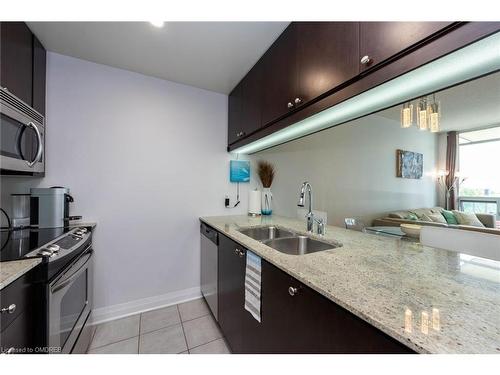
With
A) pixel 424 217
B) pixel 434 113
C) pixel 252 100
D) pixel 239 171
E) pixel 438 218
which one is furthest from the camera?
pixel 239 171

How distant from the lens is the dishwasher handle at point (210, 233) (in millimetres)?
1693

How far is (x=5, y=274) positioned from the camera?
2.37 feet

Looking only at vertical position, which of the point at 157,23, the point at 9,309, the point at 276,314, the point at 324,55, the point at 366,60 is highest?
the point at 157,23

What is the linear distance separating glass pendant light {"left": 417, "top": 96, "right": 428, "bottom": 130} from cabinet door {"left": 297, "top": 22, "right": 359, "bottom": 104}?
1.65 feet

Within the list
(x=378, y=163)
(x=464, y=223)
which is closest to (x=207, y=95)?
(x=378, y=163)

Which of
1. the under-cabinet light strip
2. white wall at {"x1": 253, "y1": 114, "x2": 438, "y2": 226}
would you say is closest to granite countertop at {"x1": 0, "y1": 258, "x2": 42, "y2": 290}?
the under-cabinet light strip

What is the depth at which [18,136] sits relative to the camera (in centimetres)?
118

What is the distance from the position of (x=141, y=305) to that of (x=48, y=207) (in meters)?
1.21

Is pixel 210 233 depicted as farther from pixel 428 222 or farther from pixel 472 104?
pixel 472 104

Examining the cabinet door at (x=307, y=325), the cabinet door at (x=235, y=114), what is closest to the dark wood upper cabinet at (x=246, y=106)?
the cabinet door at (x=235, y=114)

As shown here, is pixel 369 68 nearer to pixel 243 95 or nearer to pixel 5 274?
pixel 243 95

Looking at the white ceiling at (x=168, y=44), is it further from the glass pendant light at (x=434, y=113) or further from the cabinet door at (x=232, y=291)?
the cabinet door at (x=232, y=291)

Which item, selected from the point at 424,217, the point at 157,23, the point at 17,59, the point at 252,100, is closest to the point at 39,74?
the point at 17,59

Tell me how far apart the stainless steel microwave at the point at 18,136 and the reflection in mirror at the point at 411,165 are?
1.97 metres
